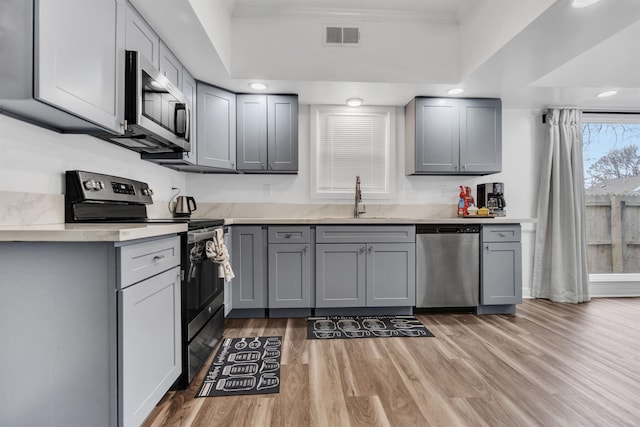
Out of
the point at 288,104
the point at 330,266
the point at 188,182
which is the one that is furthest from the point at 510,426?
the point at 188,182

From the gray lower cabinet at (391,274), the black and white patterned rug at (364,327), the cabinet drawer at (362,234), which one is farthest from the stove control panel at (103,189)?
the gray lower cabinet at (391,274)

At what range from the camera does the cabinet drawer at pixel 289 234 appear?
2767 mm

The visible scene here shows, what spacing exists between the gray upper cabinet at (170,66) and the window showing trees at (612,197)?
14.4 ft

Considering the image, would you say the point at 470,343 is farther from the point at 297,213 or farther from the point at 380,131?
the point at 380,131

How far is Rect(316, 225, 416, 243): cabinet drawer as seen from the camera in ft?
9.17

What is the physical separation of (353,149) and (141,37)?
86.1 inches

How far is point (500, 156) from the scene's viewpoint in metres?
3.23

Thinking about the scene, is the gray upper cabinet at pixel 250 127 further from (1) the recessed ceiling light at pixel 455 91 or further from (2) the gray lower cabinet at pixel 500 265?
(2) the gray lower cabinet at pixel 500 265

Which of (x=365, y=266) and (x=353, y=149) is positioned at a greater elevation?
(x=353, y=149)

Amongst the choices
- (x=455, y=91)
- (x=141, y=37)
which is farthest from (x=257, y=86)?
(x=455, y=91)

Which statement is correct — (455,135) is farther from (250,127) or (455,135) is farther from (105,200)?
(105,200)

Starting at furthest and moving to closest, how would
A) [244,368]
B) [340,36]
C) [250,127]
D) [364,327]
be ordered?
1. [250,127]
2. [340,36]
3. [364,327]
4. [244,368]

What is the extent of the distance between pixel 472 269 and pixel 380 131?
1.72m

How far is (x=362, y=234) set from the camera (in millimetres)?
2809
